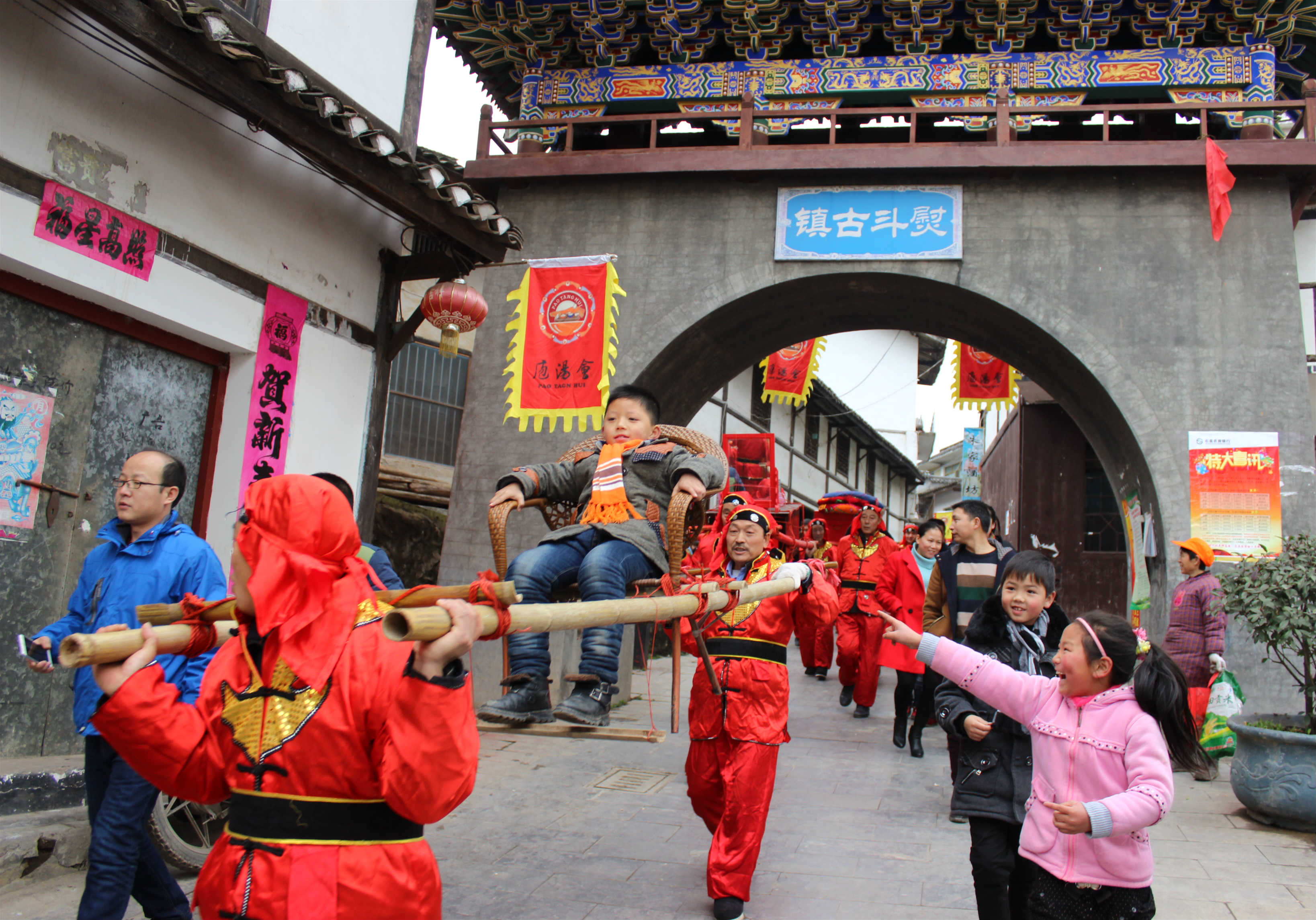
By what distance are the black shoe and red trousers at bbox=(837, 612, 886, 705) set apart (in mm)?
4719

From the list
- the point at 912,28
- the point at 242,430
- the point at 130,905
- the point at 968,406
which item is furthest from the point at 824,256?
the point at 130,905

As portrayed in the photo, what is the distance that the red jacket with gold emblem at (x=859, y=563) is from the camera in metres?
8.75

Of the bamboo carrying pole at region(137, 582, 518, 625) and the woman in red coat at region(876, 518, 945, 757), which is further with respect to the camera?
the woman in red coat at region(876, 518, 945, 757)

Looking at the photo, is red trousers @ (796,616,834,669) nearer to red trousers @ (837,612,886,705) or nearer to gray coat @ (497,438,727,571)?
red trousers @ (837,612,886,705)

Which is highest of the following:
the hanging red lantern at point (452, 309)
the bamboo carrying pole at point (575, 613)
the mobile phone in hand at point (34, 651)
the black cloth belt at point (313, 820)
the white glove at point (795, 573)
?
the hanging red lantern at point (452, 309)

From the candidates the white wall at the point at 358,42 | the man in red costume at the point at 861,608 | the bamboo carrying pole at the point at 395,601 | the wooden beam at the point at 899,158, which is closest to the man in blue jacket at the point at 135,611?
the bamboo carrying pole at the point at 395,601


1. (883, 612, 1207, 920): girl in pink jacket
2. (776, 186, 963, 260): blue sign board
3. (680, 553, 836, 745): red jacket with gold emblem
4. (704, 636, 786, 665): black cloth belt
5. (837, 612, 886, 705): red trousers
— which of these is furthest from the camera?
(776, 186, 963, 260): blue sign board

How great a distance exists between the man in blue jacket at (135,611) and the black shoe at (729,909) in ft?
6.50

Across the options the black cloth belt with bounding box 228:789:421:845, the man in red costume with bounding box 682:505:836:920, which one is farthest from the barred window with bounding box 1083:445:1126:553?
the black cloth belt with bounding box 228:789:421:845

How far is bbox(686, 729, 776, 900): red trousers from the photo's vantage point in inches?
155

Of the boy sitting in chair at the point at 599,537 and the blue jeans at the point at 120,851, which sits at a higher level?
the boy sitting in chair at the point at 599,537

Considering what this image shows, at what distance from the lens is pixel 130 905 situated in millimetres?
3965

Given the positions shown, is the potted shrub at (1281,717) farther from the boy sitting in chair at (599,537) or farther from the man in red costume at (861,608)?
the boy sitting in chair at (599,537)

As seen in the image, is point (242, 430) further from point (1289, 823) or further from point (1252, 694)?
point (1252, 694)
